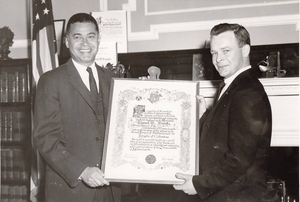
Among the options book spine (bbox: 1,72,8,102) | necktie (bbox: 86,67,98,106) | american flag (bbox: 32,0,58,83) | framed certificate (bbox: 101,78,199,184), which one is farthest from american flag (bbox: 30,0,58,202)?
framed certificate (bbox: 101,78,199,184)

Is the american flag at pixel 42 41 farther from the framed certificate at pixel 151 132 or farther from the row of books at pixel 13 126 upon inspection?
the framed certificate at pixel 151 132

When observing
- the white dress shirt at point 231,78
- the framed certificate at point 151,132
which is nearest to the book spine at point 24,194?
the framed certificate at point 151,132

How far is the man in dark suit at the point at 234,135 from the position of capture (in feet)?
5.35

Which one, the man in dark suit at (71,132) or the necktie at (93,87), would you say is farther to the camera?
the necktie at (93,87)

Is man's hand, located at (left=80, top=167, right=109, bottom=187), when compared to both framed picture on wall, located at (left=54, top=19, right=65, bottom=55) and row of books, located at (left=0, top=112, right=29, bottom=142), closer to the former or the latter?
row of books, located at (left=0, top=112, right=29, bottom=142)

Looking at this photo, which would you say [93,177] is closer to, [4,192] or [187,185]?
[187,185]

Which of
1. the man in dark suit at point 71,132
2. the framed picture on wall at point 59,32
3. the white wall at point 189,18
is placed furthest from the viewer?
the framed picture on wall at point 59,32

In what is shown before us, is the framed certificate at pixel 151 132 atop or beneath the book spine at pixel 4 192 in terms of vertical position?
atop

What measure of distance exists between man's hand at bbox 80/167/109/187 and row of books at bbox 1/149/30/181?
6.71 feet

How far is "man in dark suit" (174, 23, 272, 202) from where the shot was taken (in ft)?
5.35

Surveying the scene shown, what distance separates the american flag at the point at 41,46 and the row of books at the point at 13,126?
1.57 feet

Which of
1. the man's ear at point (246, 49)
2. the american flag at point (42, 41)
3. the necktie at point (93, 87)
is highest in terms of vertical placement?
the american flag at point (42, 41)

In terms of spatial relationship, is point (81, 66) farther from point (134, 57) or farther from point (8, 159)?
point (8, 159)

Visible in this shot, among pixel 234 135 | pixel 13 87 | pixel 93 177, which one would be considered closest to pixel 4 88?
pixel 13 87
